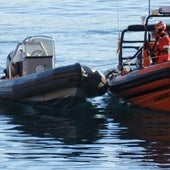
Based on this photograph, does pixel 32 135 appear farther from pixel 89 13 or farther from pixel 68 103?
pixel 89 13

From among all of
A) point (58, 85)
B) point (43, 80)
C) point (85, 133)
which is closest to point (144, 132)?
point (85, 133)

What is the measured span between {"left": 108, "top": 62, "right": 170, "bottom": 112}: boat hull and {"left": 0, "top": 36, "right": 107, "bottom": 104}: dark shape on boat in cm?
35

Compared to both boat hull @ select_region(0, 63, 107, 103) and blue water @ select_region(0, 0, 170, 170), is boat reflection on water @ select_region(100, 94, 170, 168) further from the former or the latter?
boat hull @ select_region(0, 63, 107, 103)

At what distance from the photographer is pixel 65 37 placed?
26500mm

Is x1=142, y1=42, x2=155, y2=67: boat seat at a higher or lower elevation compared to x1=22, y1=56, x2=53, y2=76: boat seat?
higher

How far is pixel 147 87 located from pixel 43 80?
1615mm

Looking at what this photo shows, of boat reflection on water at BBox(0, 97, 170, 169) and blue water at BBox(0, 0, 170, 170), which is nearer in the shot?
blue water at BBox(0, 0, 170, 170)

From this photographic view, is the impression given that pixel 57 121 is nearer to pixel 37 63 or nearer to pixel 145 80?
pixel 145 80

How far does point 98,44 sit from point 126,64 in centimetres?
792

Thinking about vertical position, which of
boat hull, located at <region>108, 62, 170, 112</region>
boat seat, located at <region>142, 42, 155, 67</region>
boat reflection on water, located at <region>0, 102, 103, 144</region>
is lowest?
boat reflection on water, located at <region>0, 102, 103, 144</region>

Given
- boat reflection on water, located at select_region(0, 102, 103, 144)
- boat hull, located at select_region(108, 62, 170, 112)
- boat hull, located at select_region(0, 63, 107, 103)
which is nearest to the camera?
boat reflection on water, located at select_region(0, 102, 103, 144)

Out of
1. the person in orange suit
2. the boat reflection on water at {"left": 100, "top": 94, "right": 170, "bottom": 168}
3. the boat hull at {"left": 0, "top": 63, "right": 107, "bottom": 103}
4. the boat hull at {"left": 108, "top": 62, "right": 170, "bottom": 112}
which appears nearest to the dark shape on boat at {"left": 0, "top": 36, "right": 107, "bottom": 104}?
the boat hull at {"left": 0, "top": 63, "right": 107, "bottom": 103}

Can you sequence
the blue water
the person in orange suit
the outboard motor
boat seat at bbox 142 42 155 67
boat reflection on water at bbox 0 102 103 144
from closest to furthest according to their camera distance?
the blue water, boat reflection on water at bbox 0 102 103 144, the person in orange suit, the outboard motor, boat seat at bbox 142 42 155 67

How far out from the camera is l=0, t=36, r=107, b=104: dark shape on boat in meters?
15.9
